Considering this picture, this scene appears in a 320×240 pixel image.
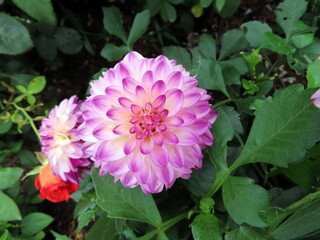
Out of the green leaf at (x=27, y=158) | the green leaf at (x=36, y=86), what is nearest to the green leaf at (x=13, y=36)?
the green leaf at (x=36, y=86)

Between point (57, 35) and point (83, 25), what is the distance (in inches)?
4.7

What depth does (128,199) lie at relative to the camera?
51cm

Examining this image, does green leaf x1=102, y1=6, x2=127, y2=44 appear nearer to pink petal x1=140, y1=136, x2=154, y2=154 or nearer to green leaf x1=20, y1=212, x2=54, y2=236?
pink petal x1=140, y1=136, x2=154, y2=154

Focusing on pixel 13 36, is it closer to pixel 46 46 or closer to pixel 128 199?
pixel 46 46

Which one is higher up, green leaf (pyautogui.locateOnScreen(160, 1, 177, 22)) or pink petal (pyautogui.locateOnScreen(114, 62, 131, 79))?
pink petal (pyautogui.locateOnScreen(114, 62, 131, 79))

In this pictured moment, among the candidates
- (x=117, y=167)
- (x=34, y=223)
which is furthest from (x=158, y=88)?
(x=34, y=223)

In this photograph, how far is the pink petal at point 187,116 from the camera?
1.40 ft

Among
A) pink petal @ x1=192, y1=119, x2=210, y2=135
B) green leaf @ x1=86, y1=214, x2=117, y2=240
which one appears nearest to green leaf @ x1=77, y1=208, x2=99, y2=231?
green leaf @ x1=86, y1=214, x2=117, y2=240

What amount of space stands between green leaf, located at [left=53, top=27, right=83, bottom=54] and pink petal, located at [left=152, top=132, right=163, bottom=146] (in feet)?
2.11

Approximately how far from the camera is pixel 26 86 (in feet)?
2.98

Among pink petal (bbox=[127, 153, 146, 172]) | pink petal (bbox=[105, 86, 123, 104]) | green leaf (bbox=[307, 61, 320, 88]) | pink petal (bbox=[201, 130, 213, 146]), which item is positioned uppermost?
pink petal (bbox=[105, 86, 123, 104])

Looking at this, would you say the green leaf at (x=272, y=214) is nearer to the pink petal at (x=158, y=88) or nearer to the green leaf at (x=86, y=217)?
the pink petal at (x=158, y=88)

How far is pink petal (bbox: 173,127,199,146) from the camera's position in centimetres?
42

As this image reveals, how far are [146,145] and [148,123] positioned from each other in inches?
1.1
